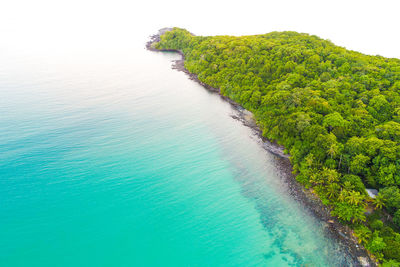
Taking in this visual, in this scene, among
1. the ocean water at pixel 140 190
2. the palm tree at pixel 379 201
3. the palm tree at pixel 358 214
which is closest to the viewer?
the ocean water at pixel 140 190

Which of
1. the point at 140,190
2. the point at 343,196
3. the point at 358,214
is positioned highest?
the point at 343,196

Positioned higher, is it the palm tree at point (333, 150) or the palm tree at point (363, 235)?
the palm tree at point (333, 150)

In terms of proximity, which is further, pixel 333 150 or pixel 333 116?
pixel 333 116

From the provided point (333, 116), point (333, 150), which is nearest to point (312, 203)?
point (333, 150)

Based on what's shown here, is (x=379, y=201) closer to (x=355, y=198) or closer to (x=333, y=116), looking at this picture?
(x=355, y=198)

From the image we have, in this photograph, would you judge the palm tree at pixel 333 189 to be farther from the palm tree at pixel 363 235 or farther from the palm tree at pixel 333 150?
the palm tree at pixel 333 150

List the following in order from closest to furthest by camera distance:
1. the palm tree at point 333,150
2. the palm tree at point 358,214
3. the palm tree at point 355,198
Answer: the palm tree at point 358,214
the palm tree at point 355,198
the palm tree at point 333,150

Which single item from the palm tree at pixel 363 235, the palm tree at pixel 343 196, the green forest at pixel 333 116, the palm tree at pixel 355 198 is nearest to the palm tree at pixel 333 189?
the green forest at pixel 333 116
